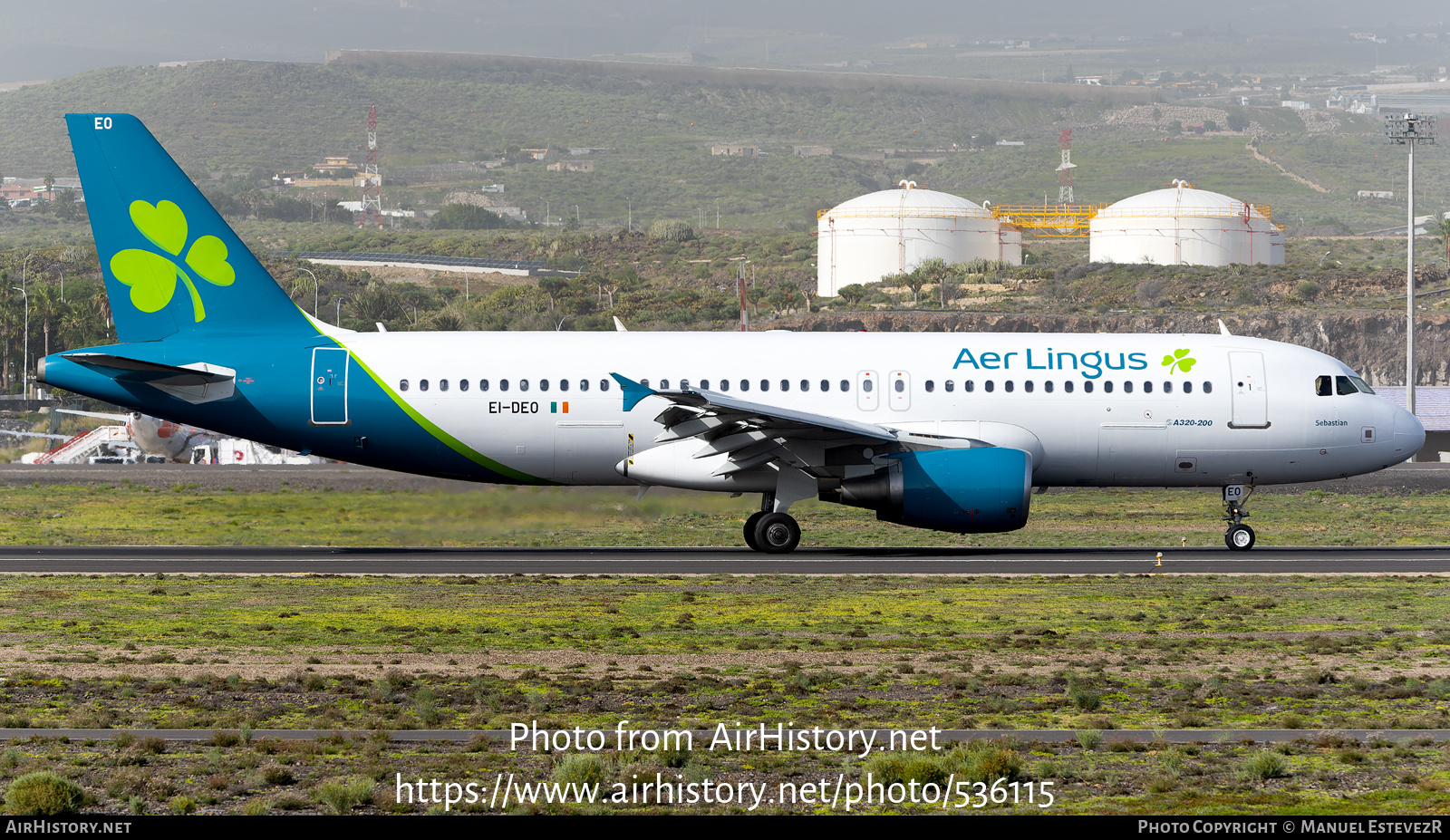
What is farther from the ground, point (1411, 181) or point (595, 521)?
point (1411, 181)

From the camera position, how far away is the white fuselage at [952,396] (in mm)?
29469

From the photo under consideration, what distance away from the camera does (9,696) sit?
14781mm

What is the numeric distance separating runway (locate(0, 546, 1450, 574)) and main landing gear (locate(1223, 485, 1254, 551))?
0.31 metres

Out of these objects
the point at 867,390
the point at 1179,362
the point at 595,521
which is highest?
the point at 1179,362

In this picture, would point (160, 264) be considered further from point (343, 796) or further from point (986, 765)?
point (986, 765)

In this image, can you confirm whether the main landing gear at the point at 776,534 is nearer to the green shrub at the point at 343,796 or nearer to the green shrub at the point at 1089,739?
the green shrub at the point at 1089,739

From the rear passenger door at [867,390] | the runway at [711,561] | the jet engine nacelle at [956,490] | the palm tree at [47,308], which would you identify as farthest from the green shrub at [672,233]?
the jet engine nacelle at [956,490]

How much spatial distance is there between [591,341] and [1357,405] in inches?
635

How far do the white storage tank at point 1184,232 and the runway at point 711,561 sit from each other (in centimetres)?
11266

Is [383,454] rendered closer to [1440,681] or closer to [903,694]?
[903,694]

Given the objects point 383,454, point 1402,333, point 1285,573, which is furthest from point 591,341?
point 1402,333

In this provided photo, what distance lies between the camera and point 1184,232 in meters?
139

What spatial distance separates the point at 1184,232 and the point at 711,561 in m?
121

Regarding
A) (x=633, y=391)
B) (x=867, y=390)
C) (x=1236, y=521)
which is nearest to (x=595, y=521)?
(x=633, y=391)
